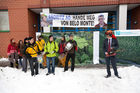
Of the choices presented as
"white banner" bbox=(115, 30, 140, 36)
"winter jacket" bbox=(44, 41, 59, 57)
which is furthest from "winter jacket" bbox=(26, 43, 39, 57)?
"white banner" bbox=(115, 30, 140, 36)

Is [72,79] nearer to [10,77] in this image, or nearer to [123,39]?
[10,77]

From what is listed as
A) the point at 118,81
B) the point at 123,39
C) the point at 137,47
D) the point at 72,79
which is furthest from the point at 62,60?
the point at 137,47

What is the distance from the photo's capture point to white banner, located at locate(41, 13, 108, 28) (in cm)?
623

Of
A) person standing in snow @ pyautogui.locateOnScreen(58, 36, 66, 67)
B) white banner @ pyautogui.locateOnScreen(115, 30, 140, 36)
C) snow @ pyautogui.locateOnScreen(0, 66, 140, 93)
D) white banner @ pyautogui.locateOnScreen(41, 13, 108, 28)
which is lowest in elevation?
snow @ pyautogui.locateOnScreen(0, 66, 140, 93)

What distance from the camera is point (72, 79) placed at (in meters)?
4.09

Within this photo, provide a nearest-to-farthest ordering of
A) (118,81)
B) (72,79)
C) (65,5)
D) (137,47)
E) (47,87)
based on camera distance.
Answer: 1. (47,87)
2. (118,81)
3. (72,79)
4. (137,47)
5. (65,5)

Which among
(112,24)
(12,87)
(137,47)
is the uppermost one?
(112,24)

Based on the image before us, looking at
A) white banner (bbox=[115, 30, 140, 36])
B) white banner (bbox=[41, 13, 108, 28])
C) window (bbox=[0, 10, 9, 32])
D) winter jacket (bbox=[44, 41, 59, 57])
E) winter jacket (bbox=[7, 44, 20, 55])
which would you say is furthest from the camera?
window (bbox=[0, 10, 9, 32])

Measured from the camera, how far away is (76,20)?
6.42 m

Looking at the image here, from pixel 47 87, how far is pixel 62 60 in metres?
2.27

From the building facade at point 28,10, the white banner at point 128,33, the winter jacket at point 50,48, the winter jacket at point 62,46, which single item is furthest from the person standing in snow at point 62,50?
the building facade at point 28,10

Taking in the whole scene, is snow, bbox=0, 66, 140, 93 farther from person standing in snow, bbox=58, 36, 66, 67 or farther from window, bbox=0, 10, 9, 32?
window, bbox=0, 10, 9, 32

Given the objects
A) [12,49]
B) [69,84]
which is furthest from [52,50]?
[12,49]

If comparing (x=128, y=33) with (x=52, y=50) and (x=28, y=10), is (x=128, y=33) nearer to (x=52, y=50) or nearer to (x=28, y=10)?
(x=52, y=50)
